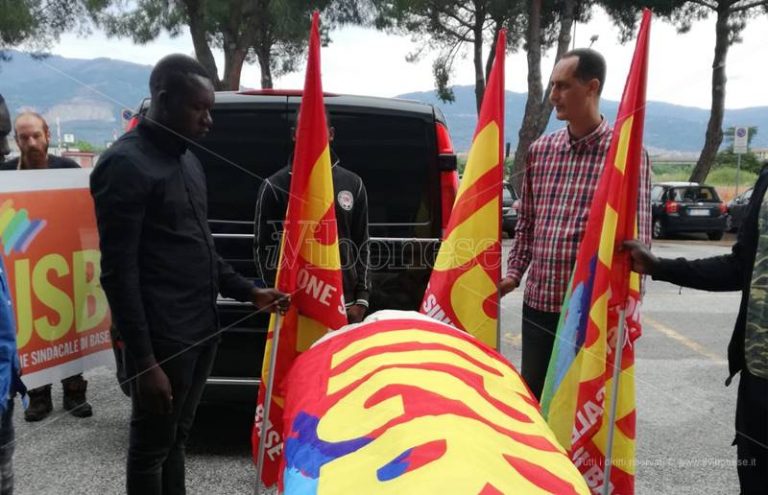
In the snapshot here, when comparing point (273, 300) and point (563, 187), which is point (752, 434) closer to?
point (563, 187)

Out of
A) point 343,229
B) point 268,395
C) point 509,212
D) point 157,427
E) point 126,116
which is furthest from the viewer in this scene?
point 509,212

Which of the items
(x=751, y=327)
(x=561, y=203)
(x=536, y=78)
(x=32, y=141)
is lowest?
(x=751, y=327)

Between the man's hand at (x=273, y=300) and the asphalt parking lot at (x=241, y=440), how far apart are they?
1171 mm

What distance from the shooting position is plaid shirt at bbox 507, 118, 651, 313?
2.96m

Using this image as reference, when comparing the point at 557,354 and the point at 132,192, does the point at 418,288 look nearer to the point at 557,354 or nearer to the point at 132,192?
the point at 557,354

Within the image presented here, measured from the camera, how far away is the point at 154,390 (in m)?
2.36

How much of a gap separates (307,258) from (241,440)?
178cm

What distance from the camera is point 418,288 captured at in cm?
396

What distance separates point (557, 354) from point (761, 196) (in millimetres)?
990

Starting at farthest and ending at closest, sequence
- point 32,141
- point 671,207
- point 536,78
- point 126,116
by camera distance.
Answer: point 536,78 < point 671,207 < point 32,141 < point 126,116

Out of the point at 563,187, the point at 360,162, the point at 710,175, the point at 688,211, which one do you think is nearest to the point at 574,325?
the point at 563,187

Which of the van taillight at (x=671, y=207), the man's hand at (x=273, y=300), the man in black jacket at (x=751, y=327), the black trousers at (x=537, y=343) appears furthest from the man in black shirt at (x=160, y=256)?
the van taillight at (x=671, y=207)

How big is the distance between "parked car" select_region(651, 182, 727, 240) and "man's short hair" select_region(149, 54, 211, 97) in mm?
17496

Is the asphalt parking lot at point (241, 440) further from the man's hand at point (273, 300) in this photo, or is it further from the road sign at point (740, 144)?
the road sign at point (740, 144)
